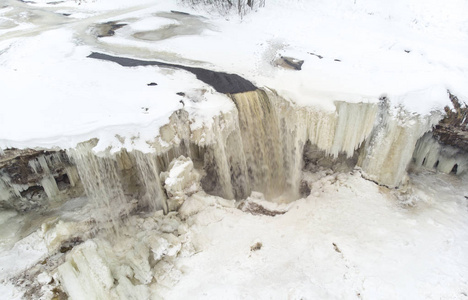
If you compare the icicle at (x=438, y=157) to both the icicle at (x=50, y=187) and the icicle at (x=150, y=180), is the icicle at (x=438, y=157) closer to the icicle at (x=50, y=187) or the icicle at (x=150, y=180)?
the icicle at (x=150, y=180)

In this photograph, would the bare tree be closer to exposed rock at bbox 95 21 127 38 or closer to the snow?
exposed rock at bbox 95 21 127 38

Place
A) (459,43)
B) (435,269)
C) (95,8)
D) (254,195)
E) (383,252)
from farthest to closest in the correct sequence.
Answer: (95,8), (459,43), (254,195), (383,252), (435,269)

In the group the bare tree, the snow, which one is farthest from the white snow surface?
the snow

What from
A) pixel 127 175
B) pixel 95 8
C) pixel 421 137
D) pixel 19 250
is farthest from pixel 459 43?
pixel 95 8

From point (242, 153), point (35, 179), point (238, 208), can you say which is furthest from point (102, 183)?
point (242, 153)

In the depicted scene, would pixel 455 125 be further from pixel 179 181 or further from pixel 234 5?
pixel 234 5

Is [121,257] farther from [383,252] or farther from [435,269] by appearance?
[435,269]
